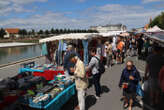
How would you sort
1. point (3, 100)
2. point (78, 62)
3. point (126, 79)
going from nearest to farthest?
point (3, 100) → point (78, 62) → point (126, 79)

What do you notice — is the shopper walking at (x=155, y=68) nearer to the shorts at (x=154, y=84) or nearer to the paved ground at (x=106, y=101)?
the shorts at (x=154, y=84)

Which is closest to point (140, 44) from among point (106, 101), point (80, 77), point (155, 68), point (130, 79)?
point (106, 101)

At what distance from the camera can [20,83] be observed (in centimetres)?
446

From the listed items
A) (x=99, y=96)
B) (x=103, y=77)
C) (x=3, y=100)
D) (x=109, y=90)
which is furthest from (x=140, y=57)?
(x=3, y=100)

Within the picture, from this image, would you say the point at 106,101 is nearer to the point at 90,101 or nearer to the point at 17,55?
the point at 90,101

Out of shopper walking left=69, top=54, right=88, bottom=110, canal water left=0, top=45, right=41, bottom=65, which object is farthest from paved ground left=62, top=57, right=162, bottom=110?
canal water left=0, top=45, right=41, bottom=65

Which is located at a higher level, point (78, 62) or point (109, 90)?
point (78, 62)

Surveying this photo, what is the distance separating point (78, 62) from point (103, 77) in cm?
388

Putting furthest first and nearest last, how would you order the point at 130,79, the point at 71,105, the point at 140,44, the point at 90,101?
the point at 140,44 → the point at 90,101 → the point at 71,105 → the point at 130,79

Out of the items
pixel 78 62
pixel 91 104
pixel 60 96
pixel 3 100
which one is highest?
pixel 78 62

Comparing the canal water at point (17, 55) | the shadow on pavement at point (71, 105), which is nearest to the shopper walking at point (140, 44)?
the shadow on pavement at point (71, 105)

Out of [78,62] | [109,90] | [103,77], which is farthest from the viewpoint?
[103,77]

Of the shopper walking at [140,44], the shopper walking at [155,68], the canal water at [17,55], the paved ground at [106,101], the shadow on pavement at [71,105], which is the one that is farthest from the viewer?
the canal water at [17,55]

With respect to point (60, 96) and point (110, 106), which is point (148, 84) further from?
point (60, 96)
